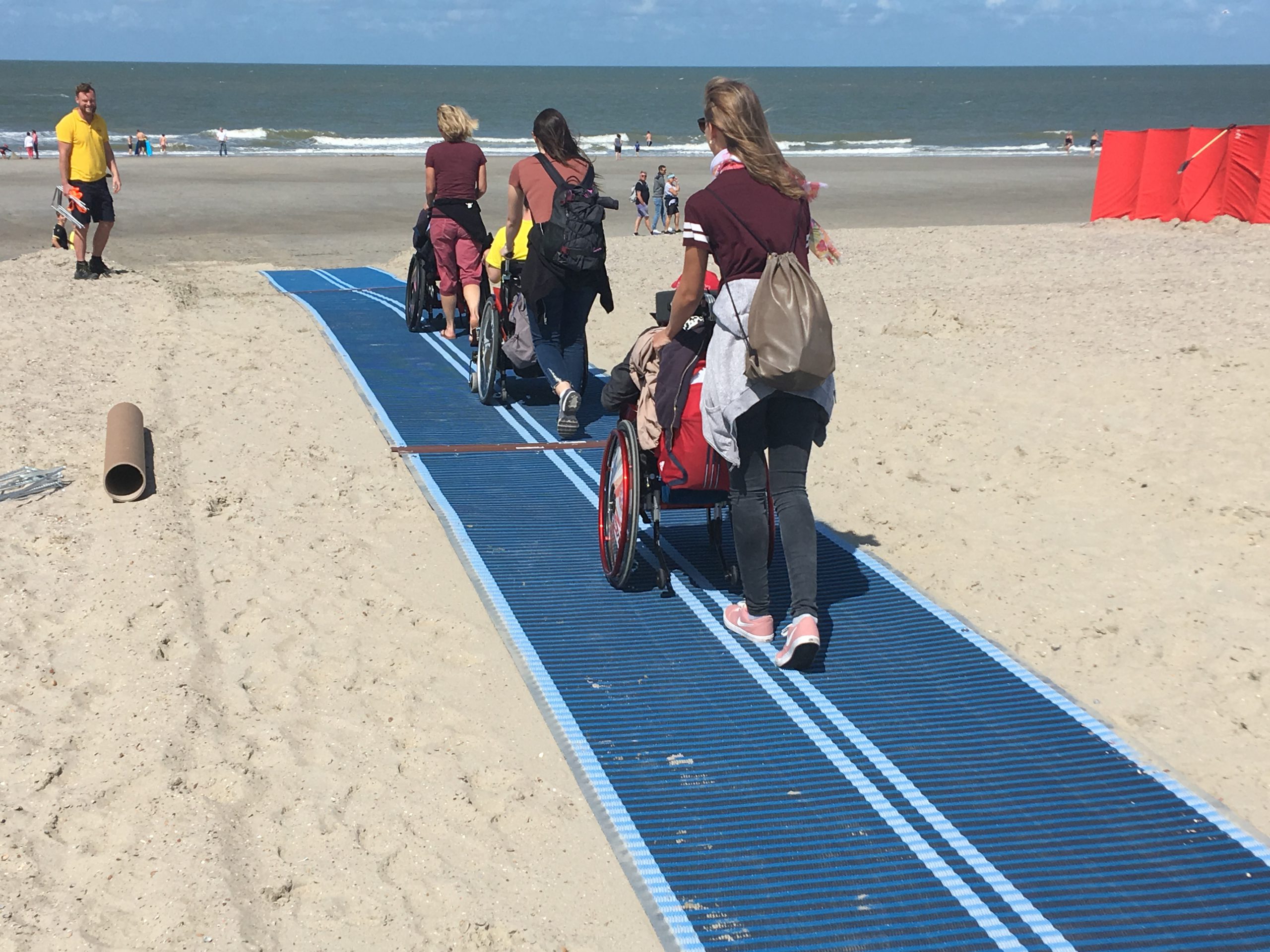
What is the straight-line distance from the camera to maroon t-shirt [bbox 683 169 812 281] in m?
4.27

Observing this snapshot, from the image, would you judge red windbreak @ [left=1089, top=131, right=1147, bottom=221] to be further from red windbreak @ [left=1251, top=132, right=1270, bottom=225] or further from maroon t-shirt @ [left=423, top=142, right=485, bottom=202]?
maroon t-shirt @ [left=423, top=142, right=485, bottom=202]

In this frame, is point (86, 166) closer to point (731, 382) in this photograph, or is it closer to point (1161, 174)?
point (731, 382)

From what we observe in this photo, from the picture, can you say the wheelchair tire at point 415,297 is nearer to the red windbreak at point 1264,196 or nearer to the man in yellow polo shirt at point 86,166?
the man in yellow polo shirt at point 86,166

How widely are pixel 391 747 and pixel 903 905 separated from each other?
179 cm

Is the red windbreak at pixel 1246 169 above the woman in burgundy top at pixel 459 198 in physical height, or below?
above

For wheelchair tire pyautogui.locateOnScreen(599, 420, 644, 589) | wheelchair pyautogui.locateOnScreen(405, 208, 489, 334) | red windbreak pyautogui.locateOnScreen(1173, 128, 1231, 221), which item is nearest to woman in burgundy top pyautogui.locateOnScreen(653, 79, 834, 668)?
wheelchair tire pyautogui.locateOnScreen(599, 420, 644, 589)

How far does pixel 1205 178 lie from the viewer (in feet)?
58.1

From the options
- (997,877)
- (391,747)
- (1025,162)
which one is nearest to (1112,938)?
(997,877)

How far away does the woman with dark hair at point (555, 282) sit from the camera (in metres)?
6.94

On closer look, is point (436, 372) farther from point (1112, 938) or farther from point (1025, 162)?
point (1025, 162)

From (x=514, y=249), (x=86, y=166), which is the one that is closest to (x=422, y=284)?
(x=514, y=249)

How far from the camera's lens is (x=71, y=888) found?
3.20 m

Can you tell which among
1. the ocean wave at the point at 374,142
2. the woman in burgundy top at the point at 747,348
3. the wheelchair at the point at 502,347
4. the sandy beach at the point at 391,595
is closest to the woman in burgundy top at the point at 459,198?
the wheelchair at the point at 502,347

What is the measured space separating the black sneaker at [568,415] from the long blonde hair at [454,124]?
2.70 meters
